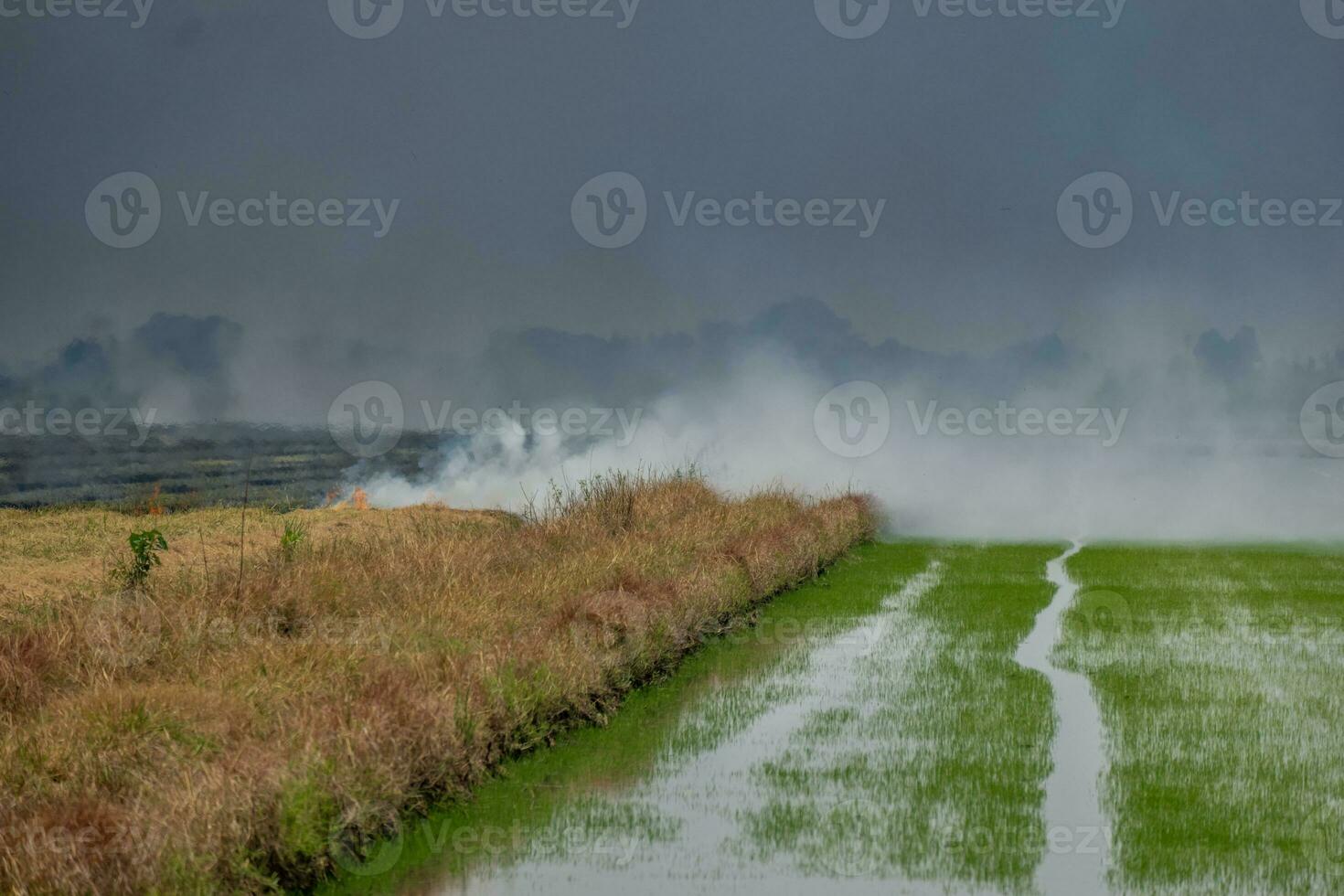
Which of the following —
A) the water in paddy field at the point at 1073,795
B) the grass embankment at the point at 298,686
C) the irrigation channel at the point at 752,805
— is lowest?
the water in paddy field at the point at 1073,795

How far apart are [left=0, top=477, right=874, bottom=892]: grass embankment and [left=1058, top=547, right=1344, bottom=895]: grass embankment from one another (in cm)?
323

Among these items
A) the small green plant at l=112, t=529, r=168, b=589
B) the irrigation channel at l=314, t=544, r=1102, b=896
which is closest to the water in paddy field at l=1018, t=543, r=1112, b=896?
the irrigation channel at l=314, t=544, r=1102, b=896

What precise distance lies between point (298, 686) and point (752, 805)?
8.10ft

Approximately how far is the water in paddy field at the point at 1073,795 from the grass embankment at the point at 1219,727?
3.7 inches

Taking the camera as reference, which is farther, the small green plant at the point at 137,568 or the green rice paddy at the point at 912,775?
the small green plant at the point at 137,568

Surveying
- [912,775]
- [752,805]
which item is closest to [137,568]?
[752,805]

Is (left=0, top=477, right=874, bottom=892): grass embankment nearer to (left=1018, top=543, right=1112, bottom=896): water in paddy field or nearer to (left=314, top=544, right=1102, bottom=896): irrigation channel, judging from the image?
(left=314, top=544, right=1102, bottom=896): irrigation channel

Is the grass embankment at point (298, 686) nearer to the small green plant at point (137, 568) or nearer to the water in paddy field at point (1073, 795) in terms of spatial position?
the small green plant at point (137, 568)

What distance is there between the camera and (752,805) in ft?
22.5

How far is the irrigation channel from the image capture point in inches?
226

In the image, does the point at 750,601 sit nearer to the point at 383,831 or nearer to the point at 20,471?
the point at 383,831

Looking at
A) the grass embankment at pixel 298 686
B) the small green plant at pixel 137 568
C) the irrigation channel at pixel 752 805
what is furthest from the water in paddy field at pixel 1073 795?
the small green plant at pixel 137 568

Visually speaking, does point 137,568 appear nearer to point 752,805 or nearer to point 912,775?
point 752,805

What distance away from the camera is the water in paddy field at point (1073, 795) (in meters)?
5.80
